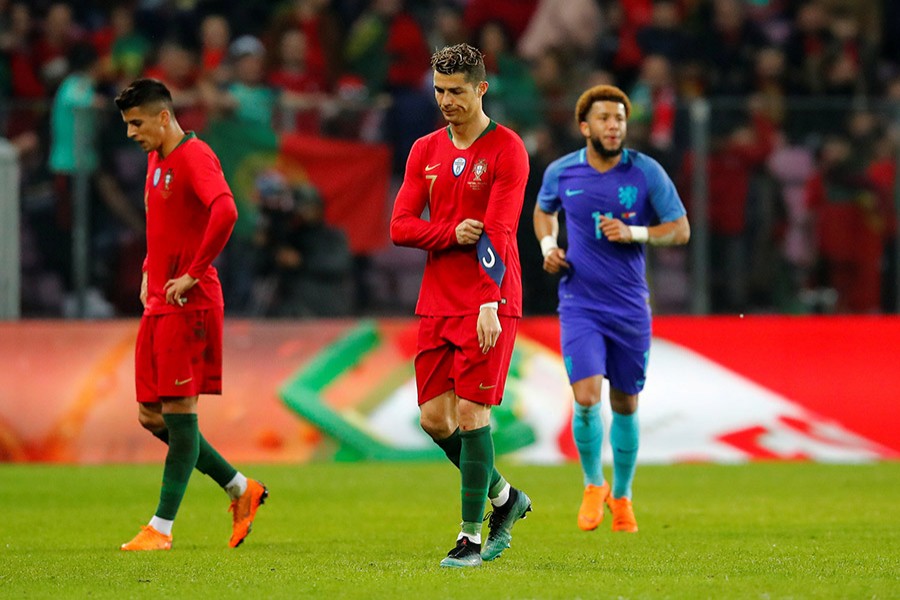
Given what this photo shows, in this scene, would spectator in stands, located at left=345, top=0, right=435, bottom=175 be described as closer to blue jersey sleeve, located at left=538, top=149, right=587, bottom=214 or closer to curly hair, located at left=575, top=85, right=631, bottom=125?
blue jersey sleeve, located at left=538, top=149, right=587, bottom=214

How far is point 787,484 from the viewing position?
12.2 m

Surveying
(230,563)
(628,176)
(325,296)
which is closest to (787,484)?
(628,176)

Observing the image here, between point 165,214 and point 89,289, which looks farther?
point 89,289

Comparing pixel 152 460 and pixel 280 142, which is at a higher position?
pixel 280 142

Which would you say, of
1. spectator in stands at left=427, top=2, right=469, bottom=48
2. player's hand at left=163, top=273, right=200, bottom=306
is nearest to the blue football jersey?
player's hand at left=163, top=273, right=200, bottom=306

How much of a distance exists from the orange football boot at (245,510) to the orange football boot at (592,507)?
6.13ft

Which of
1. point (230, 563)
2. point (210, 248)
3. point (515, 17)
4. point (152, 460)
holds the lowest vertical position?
point (152, 460)

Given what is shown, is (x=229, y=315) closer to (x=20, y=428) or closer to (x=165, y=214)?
(x=20, y=428)

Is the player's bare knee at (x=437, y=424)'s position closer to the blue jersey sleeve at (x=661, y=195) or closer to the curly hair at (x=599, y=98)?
the blue jersey sleeve at (x=661, y=195)

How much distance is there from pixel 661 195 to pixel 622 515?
1917mm

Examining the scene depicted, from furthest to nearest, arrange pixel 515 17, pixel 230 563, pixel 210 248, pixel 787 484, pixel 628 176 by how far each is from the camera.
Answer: pixel 515 17
pixel 787 484
pixel 628 176
pixel 210 248
pixel 230 563

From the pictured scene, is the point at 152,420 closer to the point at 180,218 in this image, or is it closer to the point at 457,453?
the point at 180,218

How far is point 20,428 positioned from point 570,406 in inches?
186

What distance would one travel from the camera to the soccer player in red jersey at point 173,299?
8.84 m
